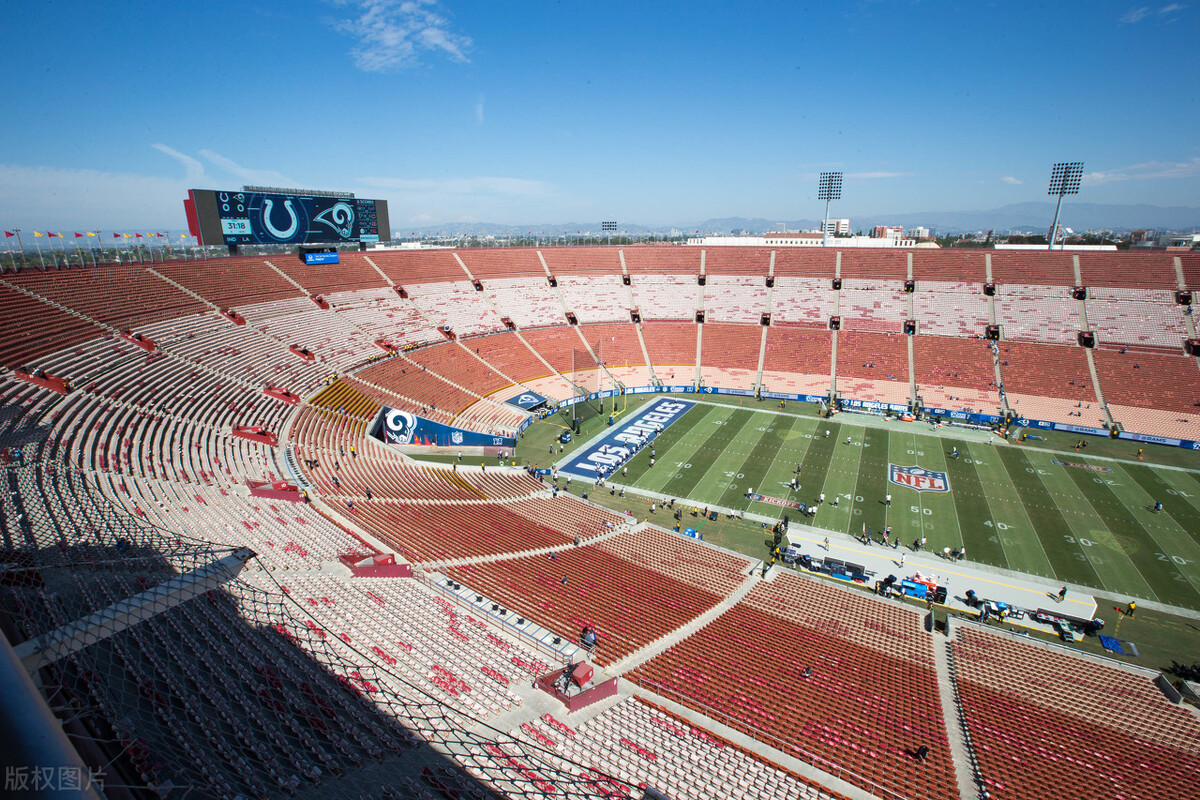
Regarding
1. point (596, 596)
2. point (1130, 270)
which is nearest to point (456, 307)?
point (596, 596)

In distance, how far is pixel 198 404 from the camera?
2500 cm

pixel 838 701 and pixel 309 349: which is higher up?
pixel 309 349

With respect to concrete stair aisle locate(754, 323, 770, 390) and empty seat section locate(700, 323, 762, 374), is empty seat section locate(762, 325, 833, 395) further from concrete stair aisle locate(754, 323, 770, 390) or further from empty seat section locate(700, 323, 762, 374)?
empty seat section locate(700, 323, 762, 374)

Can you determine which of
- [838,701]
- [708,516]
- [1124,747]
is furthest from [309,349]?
[1124,747]

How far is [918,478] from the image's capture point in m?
29.5

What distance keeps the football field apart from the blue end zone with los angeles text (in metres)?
0.85

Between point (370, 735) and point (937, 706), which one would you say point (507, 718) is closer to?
point (370, 735)

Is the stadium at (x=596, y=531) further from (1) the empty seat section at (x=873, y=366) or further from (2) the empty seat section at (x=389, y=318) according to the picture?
(2) the empty seat section at (x=389, y=318)

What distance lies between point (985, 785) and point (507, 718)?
1032 cm

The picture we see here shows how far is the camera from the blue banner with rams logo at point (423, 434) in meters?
31.3

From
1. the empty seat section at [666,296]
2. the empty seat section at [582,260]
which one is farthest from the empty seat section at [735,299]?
the empty seat section at [582,260]

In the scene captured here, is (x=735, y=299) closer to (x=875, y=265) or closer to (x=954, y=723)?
(x=875, y=265)

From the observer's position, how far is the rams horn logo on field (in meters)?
31.2

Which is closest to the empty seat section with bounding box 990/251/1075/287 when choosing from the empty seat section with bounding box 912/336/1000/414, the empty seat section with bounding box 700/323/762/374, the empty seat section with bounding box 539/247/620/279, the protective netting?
the empty seat section with bounding box 912/336/1000/414
